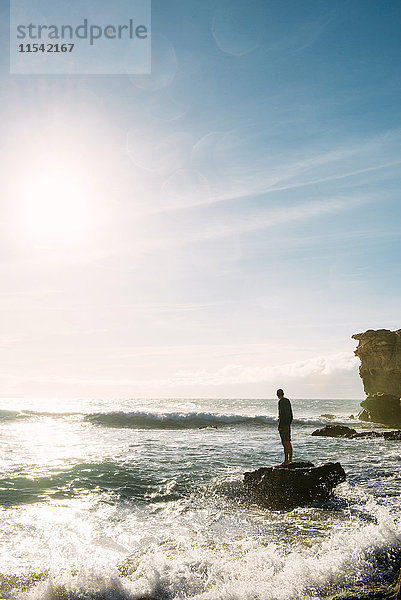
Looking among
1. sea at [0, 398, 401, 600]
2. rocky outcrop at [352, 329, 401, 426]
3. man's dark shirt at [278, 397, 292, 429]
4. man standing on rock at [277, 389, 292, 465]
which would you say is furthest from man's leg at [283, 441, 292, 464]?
rocky outcrop at [352, 329, 401, 426]

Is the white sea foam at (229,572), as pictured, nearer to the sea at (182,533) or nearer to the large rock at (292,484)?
the sea at (182,533)

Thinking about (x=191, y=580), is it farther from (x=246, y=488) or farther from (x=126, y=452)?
(x=126, y=452)

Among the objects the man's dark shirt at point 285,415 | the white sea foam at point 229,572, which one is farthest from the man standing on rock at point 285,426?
the white sea foam at point 229,572

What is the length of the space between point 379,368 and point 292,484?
38.8 metres

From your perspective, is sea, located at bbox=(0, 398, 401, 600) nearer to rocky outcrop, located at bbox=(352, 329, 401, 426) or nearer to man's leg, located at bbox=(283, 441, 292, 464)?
man's leg, located at bbox=(283, 441, 292, 464)

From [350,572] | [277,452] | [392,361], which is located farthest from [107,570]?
[392,361]

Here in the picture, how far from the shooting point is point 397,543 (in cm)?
692

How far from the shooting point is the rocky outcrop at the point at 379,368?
41125 mm

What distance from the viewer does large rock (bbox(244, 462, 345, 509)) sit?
1066 cm

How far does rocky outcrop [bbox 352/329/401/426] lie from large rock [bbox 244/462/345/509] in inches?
1264

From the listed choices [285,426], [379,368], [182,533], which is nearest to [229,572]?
[182,533]

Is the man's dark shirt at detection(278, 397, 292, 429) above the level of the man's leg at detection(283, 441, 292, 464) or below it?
above

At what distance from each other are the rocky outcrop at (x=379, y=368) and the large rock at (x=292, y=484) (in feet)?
105

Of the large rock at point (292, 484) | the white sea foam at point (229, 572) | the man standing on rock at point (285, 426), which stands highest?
the man standing on rock at point (285, 426)
